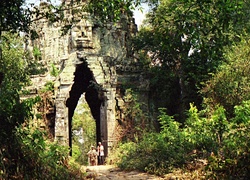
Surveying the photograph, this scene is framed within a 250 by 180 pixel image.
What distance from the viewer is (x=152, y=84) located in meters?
18.9

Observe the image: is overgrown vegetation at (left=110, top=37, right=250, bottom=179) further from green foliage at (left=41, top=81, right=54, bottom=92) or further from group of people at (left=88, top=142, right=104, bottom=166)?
green foliage at (left=41, top=81, right=54, bottom=92)

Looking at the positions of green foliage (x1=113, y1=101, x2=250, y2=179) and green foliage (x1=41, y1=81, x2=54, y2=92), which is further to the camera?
green foliage (x1=41, y1=81, x2=54, y2=92)

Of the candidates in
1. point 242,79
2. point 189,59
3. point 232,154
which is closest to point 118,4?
point 232,154

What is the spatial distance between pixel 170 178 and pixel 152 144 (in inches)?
146

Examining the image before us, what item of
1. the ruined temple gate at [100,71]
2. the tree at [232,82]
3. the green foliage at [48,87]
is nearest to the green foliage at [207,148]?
the tree at [232,82]

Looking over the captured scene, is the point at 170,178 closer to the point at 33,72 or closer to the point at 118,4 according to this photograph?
the point at 118,4

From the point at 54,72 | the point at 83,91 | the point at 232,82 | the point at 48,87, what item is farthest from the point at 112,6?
the point at 83,91

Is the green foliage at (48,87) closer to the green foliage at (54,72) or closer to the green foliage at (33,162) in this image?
the green foliage at (54,72)

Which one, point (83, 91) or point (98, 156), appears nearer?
point (98, 156)

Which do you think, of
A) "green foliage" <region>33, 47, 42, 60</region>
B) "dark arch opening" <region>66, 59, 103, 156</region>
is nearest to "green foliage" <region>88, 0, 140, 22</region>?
"dark arch opening" <region>66, 59, 103, 156</region>

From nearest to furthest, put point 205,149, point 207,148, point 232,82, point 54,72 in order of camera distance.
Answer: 1. point 207,148
2. point 205,149
3. point 232,82
4. point 54,72

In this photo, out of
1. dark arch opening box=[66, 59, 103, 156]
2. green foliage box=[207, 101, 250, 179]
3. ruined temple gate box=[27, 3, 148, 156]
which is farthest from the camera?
dark arch opening box=[66, 59, 103, 156]

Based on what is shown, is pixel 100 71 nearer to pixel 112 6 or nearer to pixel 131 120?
pixel 131 120

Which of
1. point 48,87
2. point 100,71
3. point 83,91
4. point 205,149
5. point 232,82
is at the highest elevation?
point 100,71
